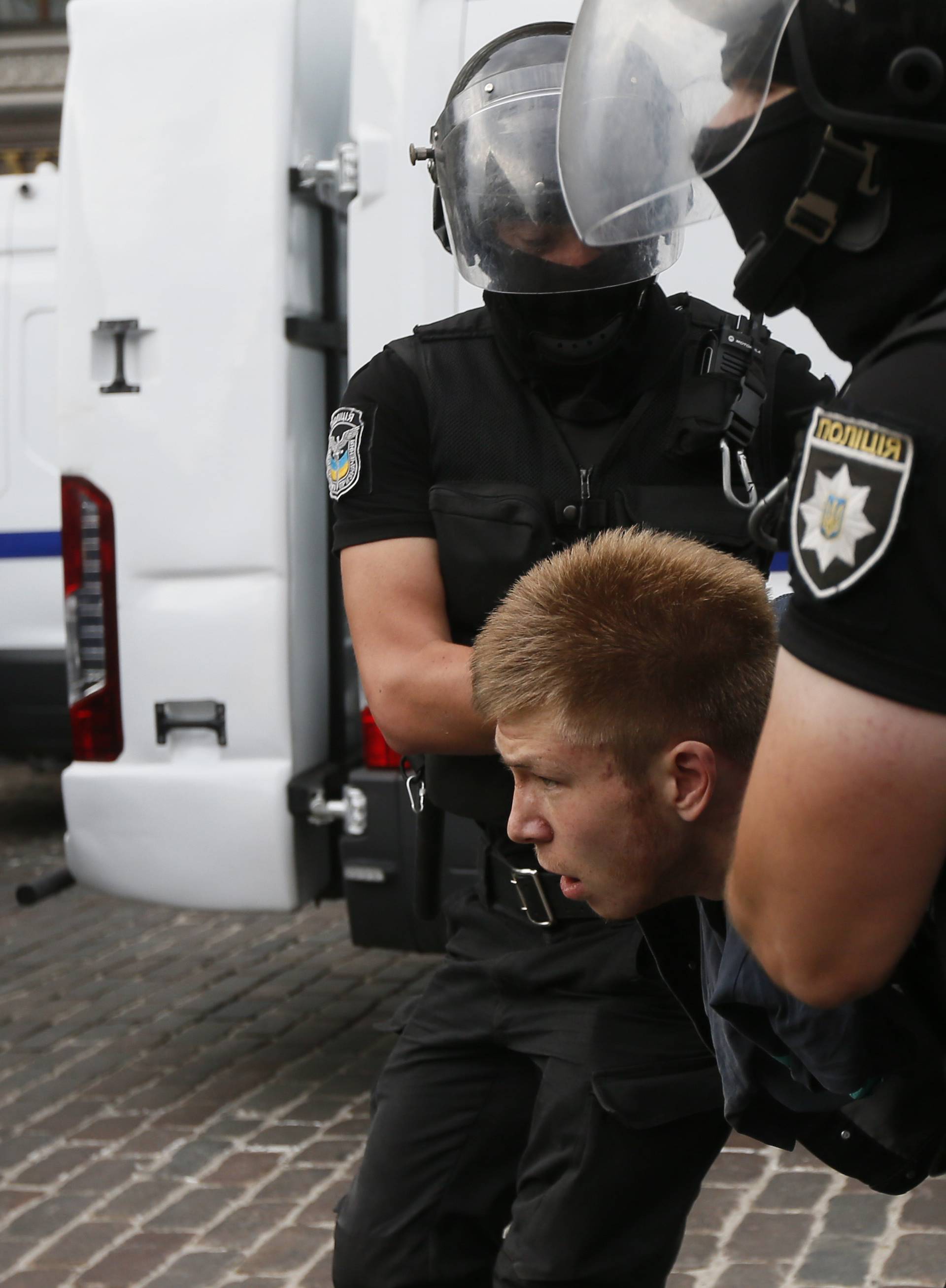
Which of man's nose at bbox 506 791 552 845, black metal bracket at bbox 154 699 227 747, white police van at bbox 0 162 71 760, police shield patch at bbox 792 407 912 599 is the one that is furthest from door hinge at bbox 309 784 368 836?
white police van at bbox 0 162 71 760

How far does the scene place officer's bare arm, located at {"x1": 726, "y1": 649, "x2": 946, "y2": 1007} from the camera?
3.17 ft

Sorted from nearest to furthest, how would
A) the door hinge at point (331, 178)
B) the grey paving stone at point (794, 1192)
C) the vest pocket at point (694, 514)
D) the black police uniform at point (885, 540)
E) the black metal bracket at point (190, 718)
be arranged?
the black police uniform at point (885, 540), the vest pocket at point (694, 514), the grey paving stone at point (794, 1192), the door hinge at point (331, 178), the black metal bracket at point (190, 718)

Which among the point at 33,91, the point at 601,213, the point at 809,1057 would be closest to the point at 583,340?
the point at 601,213

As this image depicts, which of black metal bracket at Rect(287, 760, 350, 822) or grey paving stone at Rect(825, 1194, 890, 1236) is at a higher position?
black metal bracket at Rect(287, 760, 350, 822)

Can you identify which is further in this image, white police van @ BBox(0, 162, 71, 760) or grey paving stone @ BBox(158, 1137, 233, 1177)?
white police van @ BBox(0, 162, 71, 760)

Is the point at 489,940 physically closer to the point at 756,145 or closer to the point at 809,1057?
the point at 809,1057

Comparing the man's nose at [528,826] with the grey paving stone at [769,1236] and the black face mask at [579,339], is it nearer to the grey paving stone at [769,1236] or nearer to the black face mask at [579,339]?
the black face mask at [579,339]

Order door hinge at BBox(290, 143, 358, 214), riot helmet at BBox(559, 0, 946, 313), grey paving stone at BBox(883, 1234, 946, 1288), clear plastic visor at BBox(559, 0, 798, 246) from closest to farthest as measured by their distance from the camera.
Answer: riot helmet at BBox(559, 0, 946, 313) → clear plastic visor at BBox(559, 0, 798, 246) → grey paving stone at BBox(883, 1234, 946, 1288) → door hinge at BBox(290, 143, 358, 214)

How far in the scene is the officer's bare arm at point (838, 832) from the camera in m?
0.97

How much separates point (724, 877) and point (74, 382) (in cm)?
291

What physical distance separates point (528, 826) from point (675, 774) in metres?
0.15

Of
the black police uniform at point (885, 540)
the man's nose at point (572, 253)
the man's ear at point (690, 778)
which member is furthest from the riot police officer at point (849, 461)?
the man's nose at point (572, 253)

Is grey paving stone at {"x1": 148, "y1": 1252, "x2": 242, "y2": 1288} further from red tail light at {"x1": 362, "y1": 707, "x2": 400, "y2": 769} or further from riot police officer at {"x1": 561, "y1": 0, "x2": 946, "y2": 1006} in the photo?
riot police officer at {"x1": 561, "y1": 0, "x2": 946, "y2": 1006}

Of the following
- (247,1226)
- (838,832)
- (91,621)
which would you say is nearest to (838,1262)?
(247,1226)
